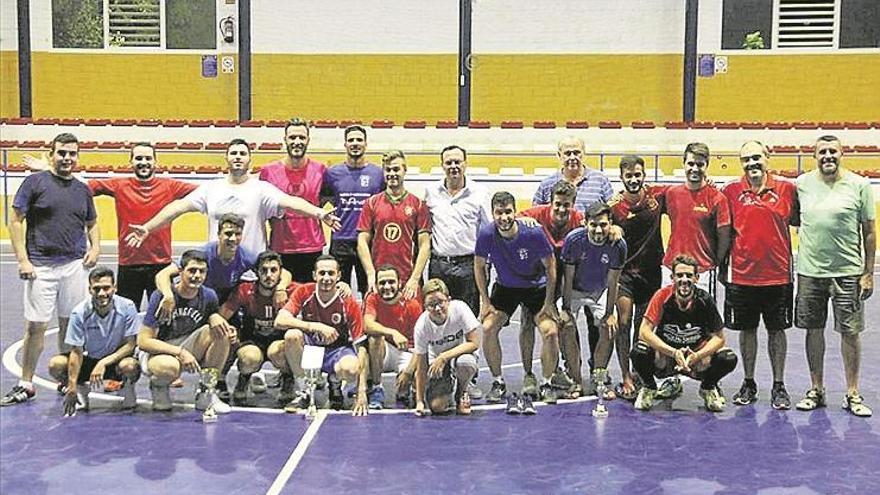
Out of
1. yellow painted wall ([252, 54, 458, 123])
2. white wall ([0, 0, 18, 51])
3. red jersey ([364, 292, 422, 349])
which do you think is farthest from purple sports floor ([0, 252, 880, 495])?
white wall ([0, 0, 18, 51])

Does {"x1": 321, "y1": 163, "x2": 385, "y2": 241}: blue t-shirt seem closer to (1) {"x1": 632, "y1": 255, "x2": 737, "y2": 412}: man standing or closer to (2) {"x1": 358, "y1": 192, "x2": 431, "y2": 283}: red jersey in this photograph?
(2) {"x1": 358, "y1": 192, "x2": 431, "y2": 283}: red jersey

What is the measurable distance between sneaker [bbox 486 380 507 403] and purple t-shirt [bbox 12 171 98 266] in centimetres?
287

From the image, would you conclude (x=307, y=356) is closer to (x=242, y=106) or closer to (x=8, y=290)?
(x=8, y=290)

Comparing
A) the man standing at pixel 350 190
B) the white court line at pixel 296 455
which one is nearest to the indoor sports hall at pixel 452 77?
the man standing at pixel 350 190

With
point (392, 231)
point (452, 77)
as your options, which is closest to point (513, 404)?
point (392, 231)

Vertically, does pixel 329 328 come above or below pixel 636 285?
below

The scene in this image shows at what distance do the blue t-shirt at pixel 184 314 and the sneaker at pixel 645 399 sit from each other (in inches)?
108

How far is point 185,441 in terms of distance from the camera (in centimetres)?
651

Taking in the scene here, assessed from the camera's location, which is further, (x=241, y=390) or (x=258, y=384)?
(x=258, y=384)

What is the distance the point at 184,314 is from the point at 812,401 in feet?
13.2

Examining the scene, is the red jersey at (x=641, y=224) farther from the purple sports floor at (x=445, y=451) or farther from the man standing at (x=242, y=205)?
the man standing at (x=242, y=205)

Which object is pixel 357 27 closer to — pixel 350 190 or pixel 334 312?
pixel 350 190

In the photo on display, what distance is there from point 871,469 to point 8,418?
5.00m

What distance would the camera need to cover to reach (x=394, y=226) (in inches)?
298
